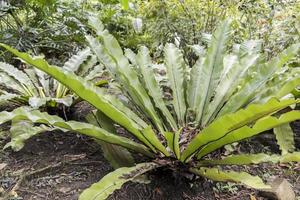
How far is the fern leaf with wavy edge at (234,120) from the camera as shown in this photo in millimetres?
1544

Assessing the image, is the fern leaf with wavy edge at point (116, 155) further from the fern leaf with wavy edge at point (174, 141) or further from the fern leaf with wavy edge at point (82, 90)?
the fern leaf with wavy edge at point (174, 141)

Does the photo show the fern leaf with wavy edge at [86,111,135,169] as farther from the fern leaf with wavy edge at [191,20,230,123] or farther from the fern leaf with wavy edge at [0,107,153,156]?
the fern leaf with wavy edge at [191,20,230,123]

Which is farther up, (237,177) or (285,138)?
(285,138)

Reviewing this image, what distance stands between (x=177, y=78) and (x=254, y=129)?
2.73 ft

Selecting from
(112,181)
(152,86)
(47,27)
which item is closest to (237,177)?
(112,181)

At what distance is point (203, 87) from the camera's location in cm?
228

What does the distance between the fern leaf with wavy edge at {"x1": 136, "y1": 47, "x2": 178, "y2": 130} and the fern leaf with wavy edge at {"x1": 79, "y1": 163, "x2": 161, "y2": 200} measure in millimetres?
385

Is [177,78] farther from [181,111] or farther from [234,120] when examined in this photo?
[234,120]

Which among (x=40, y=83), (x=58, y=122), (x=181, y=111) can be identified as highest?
(x=40, y=83)

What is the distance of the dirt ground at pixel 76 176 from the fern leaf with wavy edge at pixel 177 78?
406mm

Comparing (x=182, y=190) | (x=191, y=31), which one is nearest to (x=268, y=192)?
(x=182, y=190)

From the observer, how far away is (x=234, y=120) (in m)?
1.58

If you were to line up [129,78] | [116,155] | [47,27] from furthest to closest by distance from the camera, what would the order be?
[47,27], [129,78], [116,155]

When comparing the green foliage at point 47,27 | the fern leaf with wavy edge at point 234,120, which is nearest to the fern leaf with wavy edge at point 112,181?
the fern leaf with wavy edge at point 234,120
